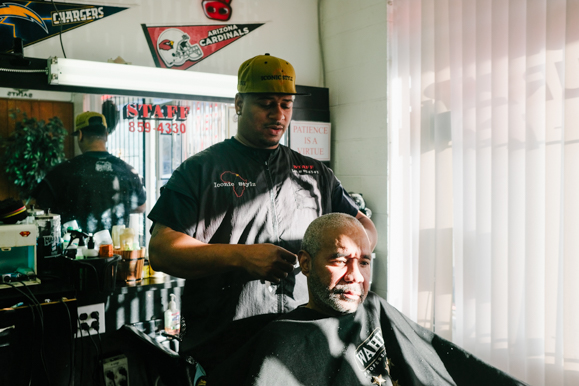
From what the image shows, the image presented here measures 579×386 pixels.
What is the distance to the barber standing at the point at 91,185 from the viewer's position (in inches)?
97.5

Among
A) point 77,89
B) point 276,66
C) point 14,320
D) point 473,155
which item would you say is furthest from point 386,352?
point 77,89

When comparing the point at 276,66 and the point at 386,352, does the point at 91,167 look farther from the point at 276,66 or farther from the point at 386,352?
the point at 386,352

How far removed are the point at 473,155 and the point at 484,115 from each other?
0.22m

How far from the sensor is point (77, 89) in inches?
98.3

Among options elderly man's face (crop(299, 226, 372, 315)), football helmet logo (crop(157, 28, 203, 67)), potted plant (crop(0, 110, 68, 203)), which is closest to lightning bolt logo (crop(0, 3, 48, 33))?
potted plant (crop(0, 110, 68, 203))

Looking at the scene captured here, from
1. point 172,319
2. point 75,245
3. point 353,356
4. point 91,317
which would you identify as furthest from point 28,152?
point 353,356

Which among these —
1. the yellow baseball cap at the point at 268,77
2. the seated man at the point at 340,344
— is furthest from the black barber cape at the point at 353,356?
the yellow baseball cap at the point at 268,77

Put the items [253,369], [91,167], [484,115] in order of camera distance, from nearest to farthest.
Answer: [253,369] → [484,115] → [91,167]

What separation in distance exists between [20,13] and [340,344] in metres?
2.30

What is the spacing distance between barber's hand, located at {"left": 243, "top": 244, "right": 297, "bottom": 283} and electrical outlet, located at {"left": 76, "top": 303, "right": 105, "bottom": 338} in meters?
1.31

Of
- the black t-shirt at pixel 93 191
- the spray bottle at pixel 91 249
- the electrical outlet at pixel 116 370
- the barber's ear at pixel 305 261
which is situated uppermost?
the black t-shirt at pixel 93 191

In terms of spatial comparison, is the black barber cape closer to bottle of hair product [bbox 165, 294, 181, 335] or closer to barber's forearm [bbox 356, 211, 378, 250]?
barber's forearm [bbox 356, 211, 378, 250]

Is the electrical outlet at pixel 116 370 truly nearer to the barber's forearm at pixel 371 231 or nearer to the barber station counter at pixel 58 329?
the barber station counter at pixel 58 329

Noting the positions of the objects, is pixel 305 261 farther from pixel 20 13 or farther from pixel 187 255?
pixel 20 13
